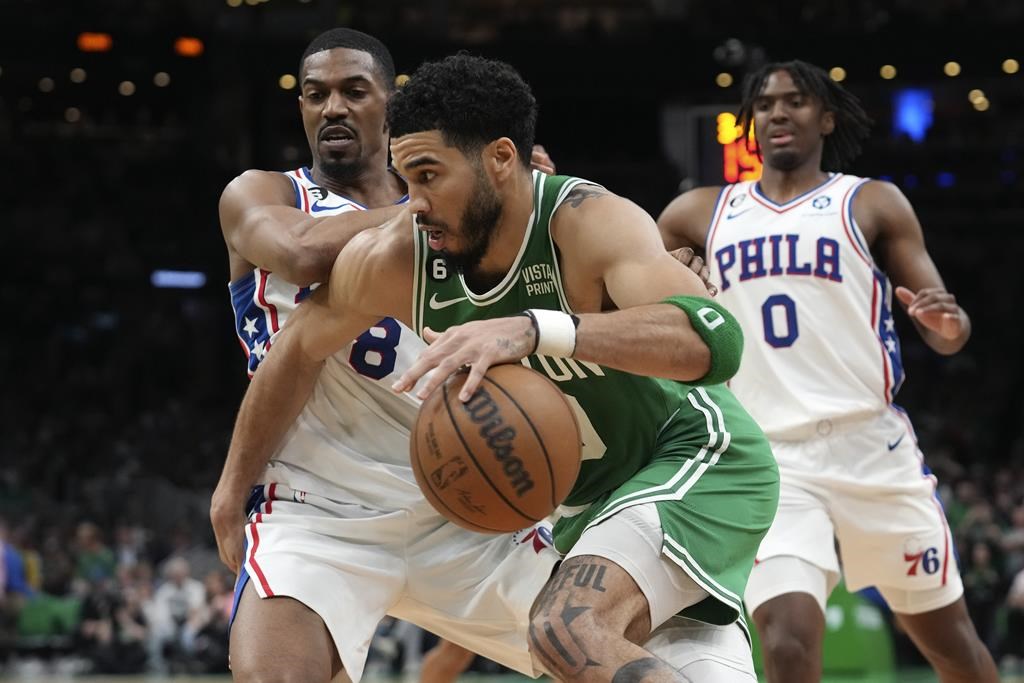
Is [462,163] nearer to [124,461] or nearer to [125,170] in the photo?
[124,461]

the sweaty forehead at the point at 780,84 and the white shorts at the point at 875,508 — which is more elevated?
the sweaty forehead at the point at 780,84

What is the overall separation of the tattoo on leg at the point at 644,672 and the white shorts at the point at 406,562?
3.16ft

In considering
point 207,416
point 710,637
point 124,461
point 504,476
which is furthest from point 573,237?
point 207,416

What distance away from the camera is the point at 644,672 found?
9.86ft

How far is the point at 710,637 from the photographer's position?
3.49 meters

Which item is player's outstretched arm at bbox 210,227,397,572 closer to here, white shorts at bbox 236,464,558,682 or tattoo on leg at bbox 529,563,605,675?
white shorts at bbox 236,464,558,682

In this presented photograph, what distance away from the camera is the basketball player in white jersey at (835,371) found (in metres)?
5.22

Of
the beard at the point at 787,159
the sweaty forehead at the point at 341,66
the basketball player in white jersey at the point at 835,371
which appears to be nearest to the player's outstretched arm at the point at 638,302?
the sweaty forehead at the point at 341,66

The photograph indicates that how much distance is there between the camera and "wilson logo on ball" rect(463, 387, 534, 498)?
10.0 ft

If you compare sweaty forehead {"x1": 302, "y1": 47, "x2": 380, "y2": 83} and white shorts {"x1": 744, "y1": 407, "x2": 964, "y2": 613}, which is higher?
sweaty forehead {"x1": 302, "y1": 47, "x2": 380, "y2": 83}

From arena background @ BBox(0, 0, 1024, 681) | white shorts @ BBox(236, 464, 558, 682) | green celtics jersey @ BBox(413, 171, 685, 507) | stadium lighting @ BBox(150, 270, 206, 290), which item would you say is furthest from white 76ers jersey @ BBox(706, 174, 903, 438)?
stadium lighting @ BBox(150, 270, 206, 290)

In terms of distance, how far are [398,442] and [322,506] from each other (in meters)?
0.30

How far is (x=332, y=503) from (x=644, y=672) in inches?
54.4

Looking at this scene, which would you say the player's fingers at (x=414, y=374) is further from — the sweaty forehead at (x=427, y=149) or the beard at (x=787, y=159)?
the beard at (x=787, y=159)
